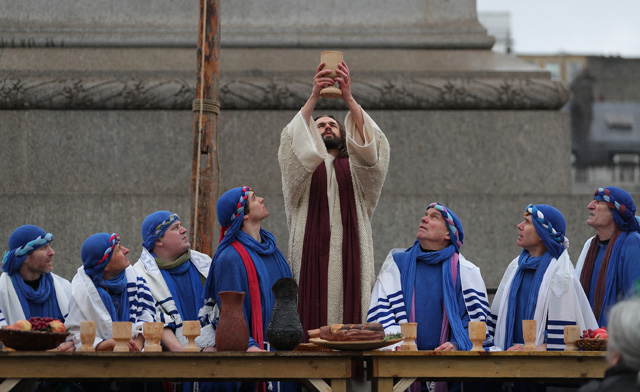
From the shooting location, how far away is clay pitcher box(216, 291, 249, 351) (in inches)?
226

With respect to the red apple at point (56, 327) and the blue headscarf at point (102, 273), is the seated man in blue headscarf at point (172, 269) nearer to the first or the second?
the blue headscarf at point (102, 273)

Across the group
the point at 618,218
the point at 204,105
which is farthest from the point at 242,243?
the point at 618,218

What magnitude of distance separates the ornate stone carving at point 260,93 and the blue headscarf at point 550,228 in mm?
3099

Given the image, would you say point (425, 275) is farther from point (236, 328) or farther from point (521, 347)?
point (236, 328)

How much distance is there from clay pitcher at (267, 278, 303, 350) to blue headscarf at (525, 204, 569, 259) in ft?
6.16

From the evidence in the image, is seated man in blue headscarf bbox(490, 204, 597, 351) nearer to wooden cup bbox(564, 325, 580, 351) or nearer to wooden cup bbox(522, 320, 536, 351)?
wooden cup bbox(522, 320, 536, 351)

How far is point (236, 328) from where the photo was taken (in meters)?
5.75

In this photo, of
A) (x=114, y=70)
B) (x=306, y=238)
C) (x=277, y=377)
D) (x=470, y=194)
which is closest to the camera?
(x=277, y=377)

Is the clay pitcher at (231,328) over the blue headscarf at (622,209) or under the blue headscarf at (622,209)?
under

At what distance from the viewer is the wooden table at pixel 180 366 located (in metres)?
5.54

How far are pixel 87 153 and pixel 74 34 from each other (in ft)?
4.27

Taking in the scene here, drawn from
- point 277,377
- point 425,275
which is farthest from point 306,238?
point 277,377

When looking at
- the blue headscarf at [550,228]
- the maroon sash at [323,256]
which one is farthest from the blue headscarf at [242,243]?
the blue headscarf at [550,228]

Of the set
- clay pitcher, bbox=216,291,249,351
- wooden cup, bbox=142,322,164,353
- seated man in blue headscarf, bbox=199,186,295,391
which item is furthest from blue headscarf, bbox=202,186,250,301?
wooden cup, bbox=142,322,164,353
